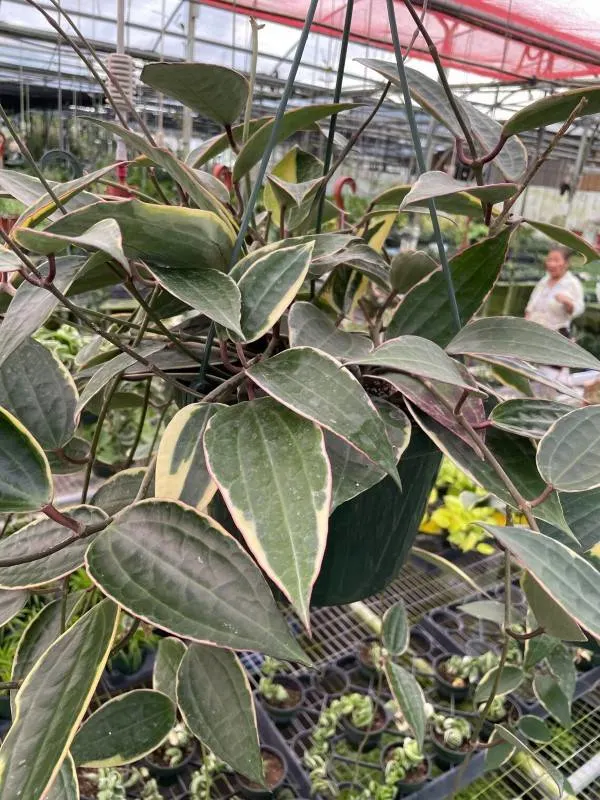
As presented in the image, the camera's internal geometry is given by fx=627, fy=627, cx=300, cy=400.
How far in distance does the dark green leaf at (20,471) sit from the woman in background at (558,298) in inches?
117

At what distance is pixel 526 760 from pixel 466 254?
101cm

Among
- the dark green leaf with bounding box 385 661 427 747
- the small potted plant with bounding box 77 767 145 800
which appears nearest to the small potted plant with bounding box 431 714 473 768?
the dark green leaf with bounding box 385 661 427 747

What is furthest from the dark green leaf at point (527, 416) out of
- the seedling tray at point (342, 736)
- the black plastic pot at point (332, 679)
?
the black plastic pot at point (332, 679)

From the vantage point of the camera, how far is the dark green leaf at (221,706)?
0.42m

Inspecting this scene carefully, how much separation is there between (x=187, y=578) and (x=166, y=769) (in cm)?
84

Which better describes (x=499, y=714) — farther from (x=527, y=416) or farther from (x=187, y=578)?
(x=187, y=578)

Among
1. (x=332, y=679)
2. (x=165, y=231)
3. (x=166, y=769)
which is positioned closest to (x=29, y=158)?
(x=165, y=231)

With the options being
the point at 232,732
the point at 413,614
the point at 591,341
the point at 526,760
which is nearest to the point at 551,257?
the point at 591,341

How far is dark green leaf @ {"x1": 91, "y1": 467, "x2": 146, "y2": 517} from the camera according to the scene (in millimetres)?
477

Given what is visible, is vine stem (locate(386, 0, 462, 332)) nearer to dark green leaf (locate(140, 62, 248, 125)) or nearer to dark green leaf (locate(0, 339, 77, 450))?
dark green leaf (locate(140, 62, 248, 125))

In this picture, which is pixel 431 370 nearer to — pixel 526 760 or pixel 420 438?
pixel 420 438

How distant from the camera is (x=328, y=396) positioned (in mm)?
351

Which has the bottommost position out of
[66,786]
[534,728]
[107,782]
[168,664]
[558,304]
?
[107,782]

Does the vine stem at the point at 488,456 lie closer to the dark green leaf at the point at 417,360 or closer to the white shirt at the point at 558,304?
the dark green leaf at the point at 417,360
